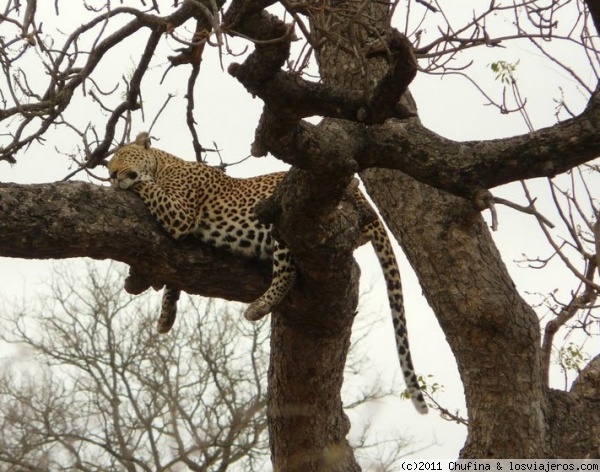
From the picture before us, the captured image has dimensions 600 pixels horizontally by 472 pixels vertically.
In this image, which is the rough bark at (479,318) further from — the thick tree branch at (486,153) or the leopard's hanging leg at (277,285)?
the thick tree branch at (486,153)

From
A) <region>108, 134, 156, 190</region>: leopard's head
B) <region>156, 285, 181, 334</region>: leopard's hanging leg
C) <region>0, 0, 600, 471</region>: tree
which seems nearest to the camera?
<region>0, 0, 600, 471</region>: tree

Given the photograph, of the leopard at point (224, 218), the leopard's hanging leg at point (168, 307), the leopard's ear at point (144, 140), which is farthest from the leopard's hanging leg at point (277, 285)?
the leopard's ear at point (144, 140)

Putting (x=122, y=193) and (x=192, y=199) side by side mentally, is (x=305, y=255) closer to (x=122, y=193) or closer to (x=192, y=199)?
(x=122, y=193)

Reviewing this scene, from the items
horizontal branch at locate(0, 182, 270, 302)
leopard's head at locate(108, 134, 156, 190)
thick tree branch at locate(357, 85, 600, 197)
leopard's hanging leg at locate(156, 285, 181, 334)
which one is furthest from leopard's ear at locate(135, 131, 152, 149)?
thick tree branch at locate(357, 85, 600, 197)

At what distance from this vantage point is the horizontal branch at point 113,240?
5949mm

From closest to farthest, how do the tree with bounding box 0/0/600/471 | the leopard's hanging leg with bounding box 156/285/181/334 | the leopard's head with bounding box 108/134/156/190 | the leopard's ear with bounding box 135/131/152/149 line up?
1. the tree with bounding box 0/0/600/471
2. the leopard's head with bounding box 108/134/156/190
3. the leopard's hanging leg with bounding box 156/285/181/334
4. the leopard's ear with bounding box 135/131/152/149

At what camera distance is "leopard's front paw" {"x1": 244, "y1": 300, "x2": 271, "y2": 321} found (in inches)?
260

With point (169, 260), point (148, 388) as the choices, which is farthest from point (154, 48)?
point (148, 388)

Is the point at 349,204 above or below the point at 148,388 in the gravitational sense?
below

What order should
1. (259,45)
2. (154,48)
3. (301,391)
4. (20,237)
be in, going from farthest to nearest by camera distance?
(154,48), (301,391), (20,237), (259,45)

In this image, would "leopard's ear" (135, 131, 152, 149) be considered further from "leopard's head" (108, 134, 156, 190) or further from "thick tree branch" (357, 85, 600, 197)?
"thick tree branch" (357, 85, 600, 197)

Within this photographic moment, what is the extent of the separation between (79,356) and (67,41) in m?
18.0

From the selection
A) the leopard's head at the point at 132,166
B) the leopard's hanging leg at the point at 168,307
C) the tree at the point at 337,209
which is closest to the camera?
the tree at the point at 337,209

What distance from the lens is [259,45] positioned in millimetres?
4957
